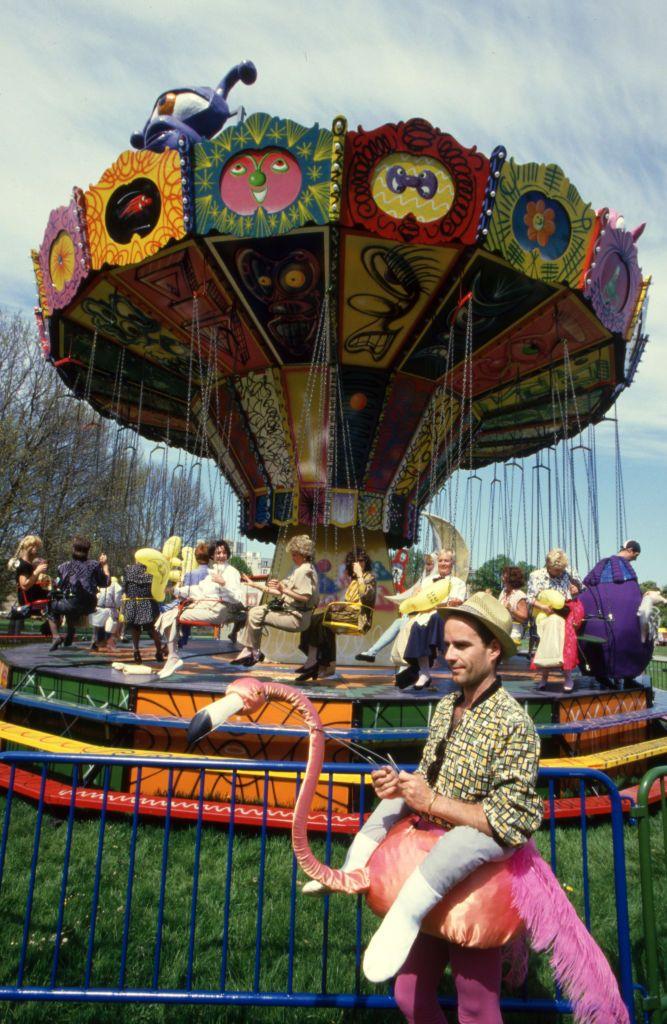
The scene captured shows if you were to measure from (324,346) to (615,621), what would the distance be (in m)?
5.94

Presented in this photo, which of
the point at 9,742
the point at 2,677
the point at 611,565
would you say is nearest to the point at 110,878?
the point at 9,742

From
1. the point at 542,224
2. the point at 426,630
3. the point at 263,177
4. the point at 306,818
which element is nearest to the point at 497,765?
the point at 306,818

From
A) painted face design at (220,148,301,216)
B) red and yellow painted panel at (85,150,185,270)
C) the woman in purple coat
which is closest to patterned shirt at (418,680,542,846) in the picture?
the woman in purple coat

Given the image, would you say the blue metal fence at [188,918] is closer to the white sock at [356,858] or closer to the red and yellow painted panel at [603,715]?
the white sock at [356,858]

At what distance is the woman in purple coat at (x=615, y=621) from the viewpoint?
27.2 feet

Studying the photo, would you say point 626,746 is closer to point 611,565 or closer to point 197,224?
point 611,565

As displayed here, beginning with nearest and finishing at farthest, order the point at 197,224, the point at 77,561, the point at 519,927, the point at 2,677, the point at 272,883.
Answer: the point at 519,927 < the point at 272,883 < the point at 2,677 < the point at 197,224 < the point at 77,561

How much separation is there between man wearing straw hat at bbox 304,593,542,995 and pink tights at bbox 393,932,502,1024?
30cm

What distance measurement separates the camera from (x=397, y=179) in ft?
27.6

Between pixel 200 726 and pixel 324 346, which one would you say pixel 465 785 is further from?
pixel 324 346

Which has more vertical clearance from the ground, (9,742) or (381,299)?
(381,299)

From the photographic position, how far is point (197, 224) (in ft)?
28.7

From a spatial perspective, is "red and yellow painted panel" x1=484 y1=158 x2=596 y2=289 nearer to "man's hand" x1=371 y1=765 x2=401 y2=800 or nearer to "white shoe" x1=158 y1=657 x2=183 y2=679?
"white shoe" x1=158 y1=657 x2=183 y2=679

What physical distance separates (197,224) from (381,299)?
287 cm
